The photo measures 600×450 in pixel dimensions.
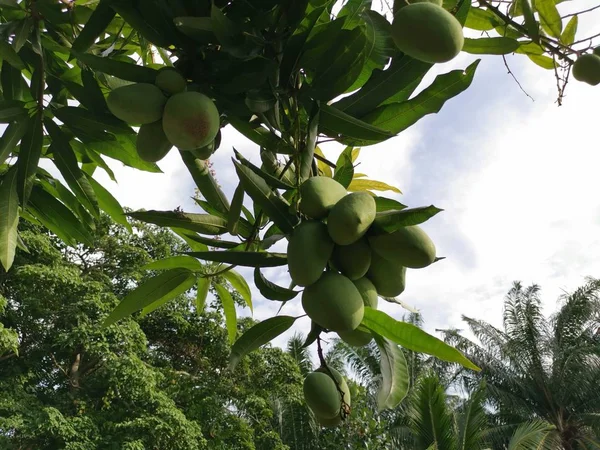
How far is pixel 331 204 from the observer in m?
0.65

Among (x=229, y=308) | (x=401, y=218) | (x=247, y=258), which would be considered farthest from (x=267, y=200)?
(x=229, y=308)

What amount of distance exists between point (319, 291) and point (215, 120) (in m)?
0.26

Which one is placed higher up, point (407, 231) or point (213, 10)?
point (213, 10)

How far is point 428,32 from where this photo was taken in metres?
0.61

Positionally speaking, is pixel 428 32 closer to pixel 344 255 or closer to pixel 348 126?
pixel 348 126

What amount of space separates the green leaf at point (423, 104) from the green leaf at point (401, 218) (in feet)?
0.66

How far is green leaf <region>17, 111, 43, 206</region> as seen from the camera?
1.09 metres

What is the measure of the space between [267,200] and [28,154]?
2.11ft

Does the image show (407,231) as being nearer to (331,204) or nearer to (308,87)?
(331,204)

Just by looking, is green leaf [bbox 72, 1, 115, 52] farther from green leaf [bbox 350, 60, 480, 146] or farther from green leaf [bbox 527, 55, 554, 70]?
green leaf [bbox 527, 55, 554, 70]

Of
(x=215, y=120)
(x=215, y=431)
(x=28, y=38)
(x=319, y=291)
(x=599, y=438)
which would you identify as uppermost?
(x=599, y=438)

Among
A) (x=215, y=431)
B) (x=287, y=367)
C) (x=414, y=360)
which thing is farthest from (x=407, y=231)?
(x=414, y=360)

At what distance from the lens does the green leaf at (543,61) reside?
1143 mm

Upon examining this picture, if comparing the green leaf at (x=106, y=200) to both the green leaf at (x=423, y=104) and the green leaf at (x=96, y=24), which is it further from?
the green leaf at (x=423, y=104)
